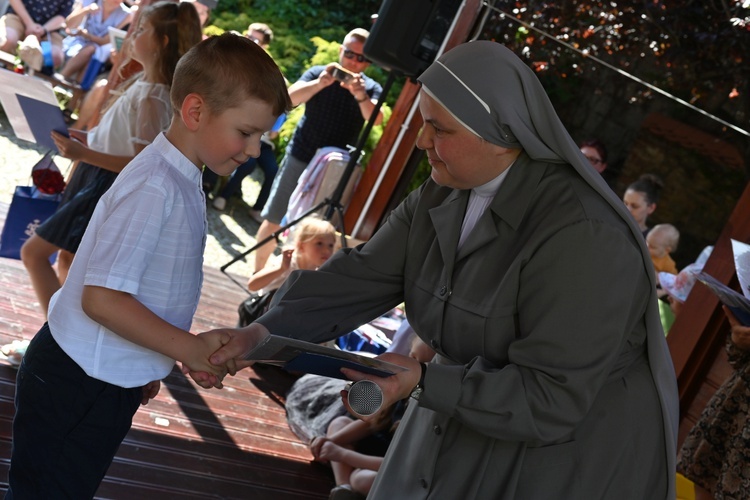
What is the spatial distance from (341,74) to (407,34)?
3.14 feet

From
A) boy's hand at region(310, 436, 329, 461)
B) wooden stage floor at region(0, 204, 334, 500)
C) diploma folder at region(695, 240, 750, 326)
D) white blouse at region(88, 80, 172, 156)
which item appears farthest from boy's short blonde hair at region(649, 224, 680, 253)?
white blouse at region(88, 80, 172, 156)

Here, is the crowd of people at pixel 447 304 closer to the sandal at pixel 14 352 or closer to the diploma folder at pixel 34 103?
the diploma folder at pixel 34 103

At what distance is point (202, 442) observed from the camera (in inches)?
156

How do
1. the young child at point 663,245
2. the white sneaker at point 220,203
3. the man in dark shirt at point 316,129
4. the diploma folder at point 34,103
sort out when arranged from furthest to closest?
the white sneaker at point 220,203 < the man in dark shirt at point 316,129 < the young child at point 663,245 < the diploma folder at point 34,103

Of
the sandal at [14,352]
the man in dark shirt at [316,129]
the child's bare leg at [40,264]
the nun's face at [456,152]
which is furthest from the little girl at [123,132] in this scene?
the man in dark shirt at [316,129]

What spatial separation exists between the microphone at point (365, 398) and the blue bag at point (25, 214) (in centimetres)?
277

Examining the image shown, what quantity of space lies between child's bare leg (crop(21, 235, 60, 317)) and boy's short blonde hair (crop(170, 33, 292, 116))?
195cm

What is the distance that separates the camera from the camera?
23.9 ft

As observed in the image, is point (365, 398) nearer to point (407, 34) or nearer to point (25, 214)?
point (25, 214)

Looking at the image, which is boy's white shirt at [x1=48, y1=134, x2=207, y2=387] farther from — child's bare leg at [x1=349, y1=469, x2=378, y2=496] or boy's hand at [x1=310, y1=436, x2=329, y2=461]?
boy's hand at [x1=310, y1=436, x2=329, y2=461]

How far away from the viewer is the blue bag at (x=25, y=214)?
425 cm

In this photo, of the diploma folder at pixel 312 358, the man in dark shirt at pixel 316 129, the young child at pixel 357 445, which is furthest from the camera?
the man in dark shirt at pixel 316 129

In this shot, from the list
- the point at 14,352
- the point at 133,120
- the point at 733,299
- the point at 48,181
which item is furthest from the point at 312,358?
the point at 48,181

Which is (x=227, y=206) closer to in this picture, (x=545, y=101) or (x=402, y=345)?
(x=402, y=345)
